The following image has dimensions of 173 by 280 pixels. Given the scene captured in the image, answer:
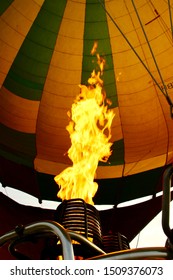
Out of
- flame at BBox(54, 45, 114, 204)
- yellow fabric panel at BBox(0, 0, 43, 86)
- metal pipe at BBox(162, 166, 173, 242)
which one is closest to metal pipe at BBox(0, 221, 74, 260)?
metal pipe at BBox(162, 166, 173, 242)

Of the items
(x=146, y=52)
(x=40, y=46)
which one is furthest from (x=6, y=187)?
(x=146, y=52)

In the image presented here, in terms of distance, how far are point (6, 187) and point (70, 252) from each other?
254 inches

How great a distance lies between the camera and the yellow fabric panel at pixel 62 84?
20.9 ft

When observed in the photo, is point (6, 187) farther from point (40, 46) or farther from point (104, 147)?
point (40, 46)

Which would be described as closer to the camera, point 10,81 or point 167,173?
point 167,173

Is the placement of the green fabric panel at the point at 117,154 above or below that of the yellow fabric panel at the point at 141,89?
below

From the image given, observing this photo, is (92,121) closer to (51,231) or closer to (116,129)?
(116,129)

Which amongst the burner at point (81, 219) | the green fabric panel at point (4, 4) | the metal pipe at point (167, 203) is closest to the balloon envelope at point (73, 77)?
the green fabric panel at point (4, 4)

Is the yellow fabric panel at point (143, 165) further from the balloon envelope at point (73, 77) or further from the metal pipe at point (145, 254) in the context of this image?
the metal pipe at point (145, 254)

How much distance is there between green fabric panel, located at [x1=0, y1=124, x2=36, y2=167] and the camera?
6.39 m

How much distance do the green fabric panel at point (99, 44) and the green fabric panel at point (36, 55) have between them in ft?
1.34

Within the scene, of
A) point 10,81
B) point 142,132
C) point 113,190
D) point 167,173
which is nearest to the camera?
point 167,173

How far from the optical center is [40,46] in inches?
253

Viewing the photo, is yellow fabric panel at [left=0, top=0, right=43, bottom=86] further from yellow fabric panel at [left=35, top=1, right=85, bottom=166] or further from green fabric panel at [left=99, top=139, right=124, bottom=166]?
green fabric panel at [left=99, top=139, right=124, bottom=166]
